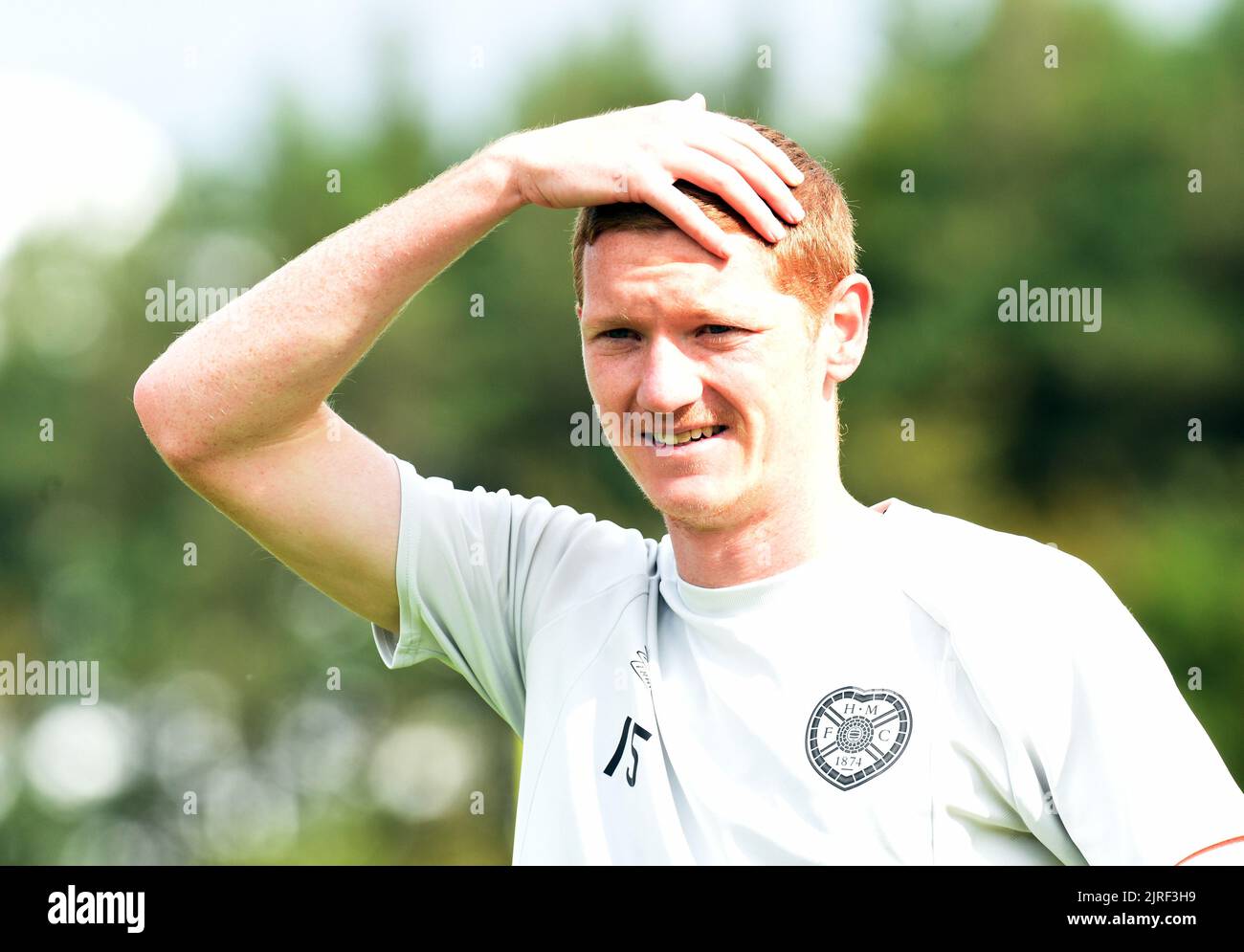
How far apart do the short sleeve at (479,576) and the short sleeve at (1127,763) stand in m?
1.26

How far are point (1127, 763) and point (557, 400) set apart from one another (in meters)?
21.0

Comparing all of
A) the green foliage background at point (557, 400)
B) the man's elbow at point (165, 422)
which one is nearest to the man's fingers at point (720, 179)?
the man's elbow at point (165, 422)

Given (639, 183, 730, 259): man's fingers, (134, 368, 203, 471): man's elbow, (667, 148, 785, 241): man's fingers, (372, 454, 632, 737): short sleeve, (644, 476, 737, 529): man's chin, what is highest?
(667, 148, 785, 241): man's fingers

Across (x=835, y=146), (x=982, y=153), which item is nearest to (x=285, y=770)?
(x=835, y=146)

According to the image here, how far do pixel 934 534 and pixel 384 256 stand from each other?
1.40 meters

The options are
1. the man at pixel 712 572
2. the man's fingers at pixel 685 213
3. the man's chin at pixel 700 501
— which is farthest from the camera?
the man's chin at pixel 700 501

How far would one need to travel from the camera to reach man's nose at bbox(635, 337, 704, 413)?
3.18 meters

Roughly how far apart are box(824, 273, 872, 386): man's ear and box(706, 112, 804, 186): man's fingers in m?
0.31

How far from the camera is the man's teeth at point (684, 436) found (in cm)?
326

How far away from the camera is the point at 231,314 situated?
3426 millimetres

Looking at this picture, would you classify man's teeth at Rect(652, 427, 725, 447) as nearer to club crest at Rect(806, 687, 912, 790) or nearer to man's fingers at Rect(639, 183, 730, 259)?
man's fingers at Rect(639, 183, 730, 259)

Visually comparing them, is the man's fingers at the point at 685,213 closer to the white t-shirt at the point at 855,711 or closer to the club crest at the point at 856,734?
the white t-shirt at the point at 855,711

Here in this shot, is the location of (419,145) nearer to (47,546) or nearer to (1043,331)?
(47,546)

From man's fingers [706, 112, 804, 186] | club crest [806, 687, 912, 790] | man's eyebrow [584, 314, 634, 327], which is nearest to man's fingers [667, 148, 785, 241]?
man's fingers [706, 112, 804, 186]
